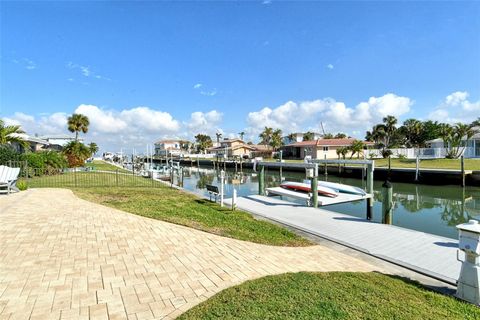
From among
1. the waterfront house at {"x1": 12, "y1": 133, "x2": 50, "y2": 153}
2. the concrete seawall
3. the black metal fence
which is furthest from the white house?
the black metal fence

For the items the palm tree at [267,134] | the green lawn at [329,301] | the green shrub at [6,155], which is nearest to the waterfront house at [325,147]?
the palm tree at [267,134]

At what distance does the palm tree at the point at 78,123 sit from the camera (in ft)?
134

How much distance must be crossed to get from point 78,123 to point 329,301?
4496 cm

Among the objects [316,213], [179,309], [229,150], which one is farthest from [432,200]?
[229,150]

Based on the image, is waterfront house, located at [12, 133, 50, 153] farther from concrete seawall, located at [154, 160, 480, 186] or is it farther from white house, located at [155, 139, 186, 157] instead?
white house, located at [155, 139, 186, 157]

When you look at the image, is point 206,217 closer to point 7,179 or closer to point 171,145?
point 7,179

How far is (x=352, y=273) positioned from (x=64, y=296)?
4.21m

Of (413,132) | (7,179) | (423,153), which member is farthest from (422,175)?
(413,132)

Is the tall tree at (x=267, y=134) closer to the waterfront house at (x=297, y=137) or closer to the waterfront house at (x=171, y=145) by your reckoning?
the waterfront house at (x=297, y=137)

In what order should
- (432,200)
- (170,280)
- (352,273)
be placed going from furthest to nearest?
(432,200) < (352,273) < (170,280)

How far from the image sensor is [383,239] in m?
7.14

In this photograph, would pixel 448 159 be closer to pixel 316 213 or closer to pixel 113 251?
pixel 316 213

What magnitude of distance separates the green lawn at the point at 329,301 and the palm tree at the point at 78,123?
143 feet

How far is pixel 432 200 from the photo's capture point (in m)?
19.0
